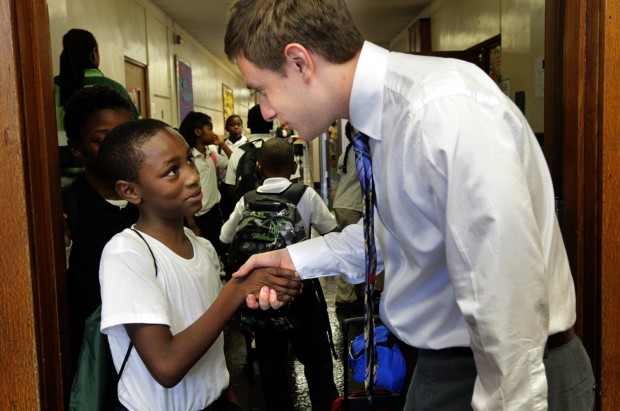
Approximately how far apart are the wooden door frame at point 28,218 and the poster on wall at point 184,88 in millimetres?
8103

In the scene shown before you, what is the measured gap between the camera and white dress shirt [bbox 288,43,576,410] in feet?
3.10

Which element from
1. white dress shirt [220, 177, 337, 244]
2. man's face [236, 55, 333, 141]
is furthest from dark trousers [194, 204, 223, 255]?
man's face [236, 55, 333, 141]

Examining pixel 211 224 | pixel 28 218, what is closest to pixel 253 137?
pixel 211 224

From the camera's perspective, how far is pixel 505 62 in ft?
20.0

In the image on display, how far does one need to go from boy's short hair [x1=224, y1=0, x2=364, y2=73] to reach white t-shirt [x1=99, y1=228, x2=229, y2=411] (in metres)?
0.60

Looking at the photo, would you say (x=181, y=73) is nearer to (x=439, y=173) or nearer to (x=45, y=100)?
(x=45, y=100)

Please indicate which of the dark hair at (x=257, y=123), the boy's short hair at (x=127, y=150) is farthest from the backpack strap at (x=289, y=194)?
the dark hair at (x=257, y=123)

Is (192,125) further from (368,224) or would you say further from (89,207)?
(368,224)

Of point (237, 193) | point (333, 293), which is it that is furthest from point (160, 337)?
point (333, 293)

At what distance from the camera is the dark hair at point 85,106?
199cm

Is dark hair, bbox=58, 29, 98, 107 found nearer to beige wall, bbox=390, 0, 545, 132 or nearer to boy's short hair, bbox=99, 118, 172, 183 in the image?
boy's short hair, bbox=99, 118, 172, 183

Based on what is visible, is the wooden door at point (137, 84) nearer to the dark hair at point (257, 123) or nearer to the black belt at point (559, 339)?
the dark hair at point (257, 123)

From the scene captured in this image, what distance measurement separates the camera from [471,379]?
1.20 metres

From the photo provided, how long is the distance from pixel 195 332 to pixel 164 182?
17.0 inches
